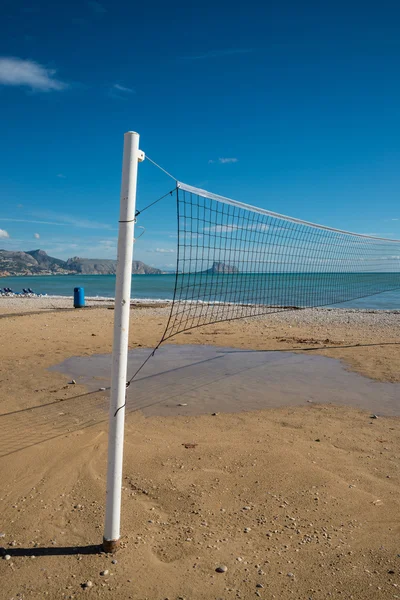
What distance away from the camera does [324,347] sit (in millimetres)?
9305

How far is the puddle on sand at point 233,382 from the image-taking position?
18.2ft

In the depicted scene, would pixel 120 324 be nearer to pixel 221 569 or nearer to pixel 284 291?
pixel 221 569

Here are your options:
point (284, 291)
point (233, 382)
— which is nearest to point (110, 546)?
point (233, 382)

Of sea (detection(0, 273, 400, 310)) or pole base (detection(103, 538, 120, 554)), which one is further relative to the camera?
sea (detection(0, 273, 400, 310))

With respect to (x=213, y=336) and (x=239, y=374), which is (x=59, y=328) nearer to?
(x=213, y=336)

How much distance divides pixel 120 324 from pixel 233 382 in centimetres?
414

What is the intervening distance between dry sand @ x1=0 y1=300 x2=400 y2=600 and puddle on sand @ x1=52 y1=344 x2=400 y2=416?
432mm

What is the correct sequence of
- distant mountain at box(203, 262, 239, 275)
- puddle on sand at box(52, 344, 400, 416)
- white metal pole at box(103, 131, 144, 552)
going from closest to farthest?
white metal pole at box(103, 131, 144, 552), puddle on sand at box(52, 344, 400, 416), distant mountain at box(203, 262, 239, 275)

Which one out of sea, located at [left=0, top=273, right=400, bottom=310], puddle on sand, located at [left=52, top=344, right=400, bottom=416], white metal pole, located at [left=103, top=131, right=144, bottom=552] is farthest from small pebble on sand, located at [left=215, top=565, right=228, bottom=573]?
sea, located at [left=0, top=273, right=400, bottom=310]

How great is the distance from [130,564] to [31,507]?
0.99m

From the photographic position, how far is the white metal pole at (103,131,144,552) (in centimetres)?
261

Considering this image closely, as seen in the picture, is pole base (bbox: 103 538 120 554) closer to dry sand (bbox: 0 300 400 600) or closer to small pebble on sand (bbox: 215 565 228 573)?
dry sand (bbox: 0 300 400 600)

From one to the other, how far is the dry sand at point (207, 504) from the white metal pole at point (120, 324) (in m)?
0.26

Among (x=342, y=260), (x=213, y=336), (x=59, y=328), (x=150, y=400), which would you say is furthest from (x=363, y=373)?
(x=59, y=328)
